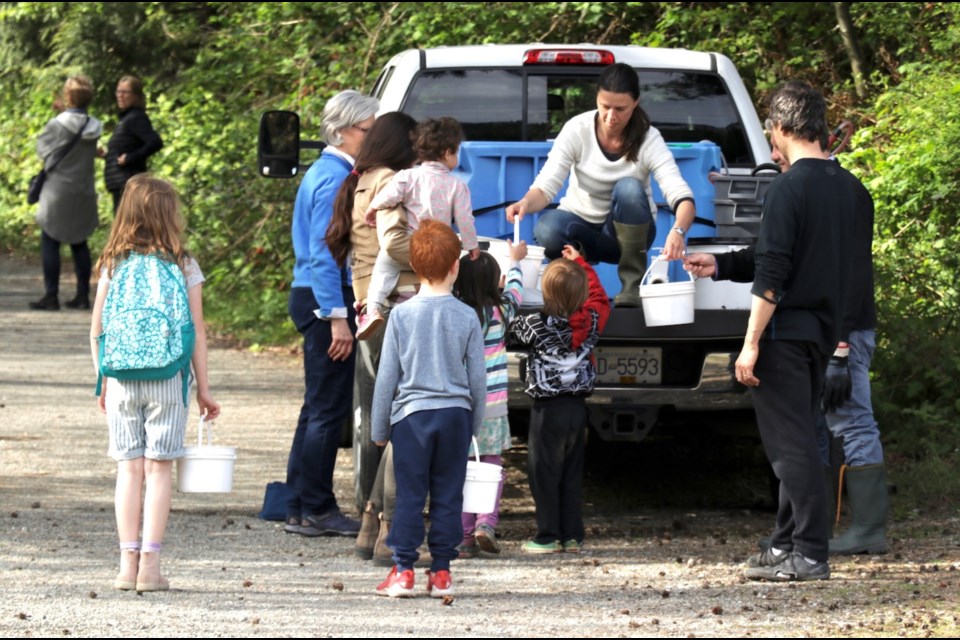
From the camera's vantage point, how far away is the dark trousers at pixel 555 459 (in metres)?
7.08

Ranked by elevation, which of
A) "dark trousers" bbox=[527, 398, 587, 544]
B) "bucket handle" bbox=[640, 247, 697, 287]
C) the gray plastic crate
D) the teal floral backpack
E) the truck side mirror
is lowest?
"dark trousers" bbox=[527, 398, 587, 544]

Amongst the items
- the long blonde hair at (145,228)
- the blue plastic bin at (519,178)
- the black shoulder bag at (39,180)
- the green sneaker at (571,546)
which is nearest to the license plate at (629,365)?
the blue plastic bin at (519,178)

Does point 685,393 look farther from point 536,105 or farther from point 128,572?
point 128,572

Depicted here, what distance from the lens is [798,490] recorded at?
20.9ft

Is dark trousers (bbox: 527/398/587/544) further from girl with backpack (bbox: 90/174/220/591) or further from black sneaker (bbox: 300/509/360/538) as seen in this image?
girl with backpack (bbox: 90/174/220/591)

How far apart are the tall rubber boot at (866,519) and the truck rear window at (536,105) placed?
224 centimetres

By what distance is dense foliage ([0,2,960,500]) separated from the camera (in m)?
9.61

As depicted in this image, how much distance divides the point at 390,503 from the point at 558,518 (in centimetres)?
97

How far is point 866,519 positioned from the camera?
7.01 meters

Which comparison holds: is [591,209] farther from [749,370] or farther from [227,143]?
[227,143]

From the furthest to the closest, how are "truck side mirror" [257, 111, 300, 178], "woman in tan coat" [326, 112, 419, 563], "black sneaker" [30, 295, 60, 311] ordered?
"black sneaker" [30, 295, 60, 311] → "truck side mirror" [257, 111, 300, 178] → "woman in tan coat" [326, 112, 419, 563]

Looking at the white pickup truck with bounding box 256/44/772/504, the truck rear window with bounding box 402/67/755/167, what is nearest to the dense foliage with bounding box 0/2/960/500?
the truck rear window with bounding box 402/67/755/167

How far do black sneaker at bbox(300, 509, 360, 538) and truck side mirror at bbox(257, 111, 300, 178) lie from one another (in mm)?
2011

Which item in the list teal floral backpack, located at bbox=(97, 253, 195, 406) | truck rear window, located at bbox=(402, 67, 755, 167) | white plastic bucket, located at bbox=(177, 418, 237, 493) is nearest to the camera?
teal floral backpack, located at bbox=(97, 253, 195, 406)
